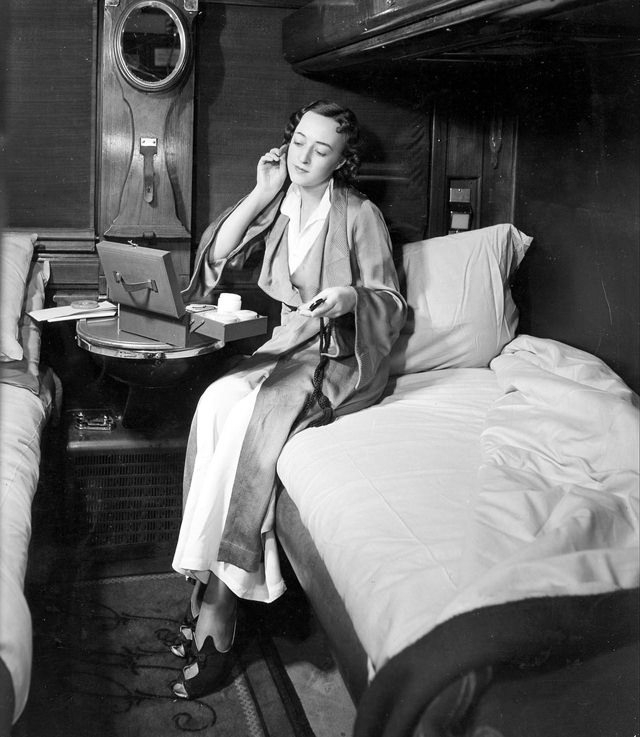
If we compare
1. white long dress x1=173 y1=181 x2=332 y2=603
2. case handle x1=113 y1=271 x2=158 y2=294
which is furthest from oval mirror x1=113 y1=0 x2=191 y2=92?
white long dress x1=173 y1=181 x2=332 y2=603

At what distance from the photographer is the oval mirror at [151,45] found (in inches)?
92.0

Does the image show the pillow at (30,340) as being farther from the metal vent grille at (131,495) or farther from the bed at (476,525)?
the bed at (476,525)

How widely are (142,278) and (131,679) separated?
34.8 inches

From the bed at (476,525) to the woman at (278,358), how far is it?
9 centimetres

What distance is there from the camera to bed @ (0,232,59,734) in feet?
3.76

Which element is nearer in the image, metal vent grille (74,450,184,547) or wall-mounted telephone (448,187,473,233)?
metal vent grille (74,450,184,547)

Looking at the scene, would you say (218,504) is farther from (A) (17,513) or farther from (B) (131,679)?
(A) (17,513)

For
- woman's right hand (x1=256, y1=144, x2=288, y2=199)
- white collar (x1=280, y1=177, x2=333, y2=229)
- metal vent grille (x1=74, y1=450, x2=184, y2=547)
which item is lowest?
metal vent grille (x1=74, y1=450, x2=184, y2=547)

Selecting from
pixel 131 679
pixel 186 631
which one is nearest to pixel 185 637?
pixel 186 631

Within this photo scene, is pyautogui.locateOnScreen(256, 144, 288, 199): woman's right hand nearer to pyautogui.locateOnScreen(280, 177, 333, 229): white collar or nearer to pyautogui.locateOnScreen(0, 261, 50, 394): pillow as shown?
pyautogui.locateOnScreen(280, 177, 333, 229): white collar

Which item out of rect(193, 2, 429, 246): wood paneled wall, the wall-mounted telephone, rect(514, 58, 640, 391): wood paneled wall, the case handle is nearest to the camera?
rect(514, 58, 640, 391): wood paneled wall

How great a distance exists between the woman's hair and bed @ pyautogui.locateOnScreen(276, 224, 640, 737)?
0.35 metres

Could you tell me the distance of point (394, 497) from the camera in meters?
1.58

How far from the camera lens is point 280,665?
76.9 inches
